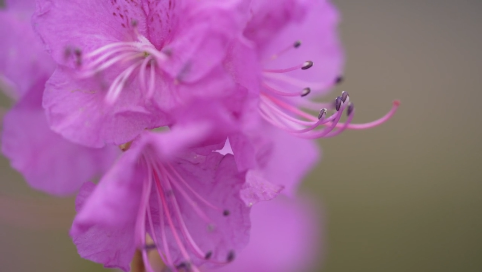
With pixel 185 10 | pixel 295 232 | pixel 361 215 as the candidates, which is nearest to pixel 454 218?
pixel 361 215

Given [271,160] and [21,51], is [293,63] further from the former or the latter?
[21,51]

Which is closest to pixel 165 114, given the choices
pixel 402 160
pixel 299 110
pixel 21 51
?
pixel 299 110

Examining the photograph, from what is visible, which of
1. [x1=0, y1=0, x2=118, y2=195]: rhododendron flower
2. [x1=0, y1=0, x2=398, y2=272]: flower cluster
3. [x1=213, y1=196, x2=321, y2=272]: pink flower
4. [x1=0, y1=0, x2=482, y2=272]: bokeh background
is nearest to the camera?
[x1=0, y1=0, x2=398, y2=272]: flower cluster

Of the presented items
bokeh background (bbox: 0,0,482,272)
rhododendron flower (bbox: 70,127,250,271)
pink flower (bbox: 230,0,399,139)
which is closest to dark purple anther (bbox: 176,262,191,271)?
rhododendron flower (bbox: 70,127,250,271)

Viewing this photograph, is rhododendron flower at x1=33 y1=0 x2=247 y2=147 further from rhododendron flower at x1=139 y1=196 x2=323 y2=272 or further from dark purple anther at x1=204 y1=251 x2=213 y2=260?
rhododendron flower at x1=139 y1=196 x2=323 y2=272

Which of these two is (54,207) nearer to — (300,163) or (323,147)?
(300,163)

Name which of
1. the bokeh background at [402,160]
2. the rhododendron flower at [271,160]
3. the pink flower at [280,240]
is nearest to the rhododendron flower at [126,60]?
the rhododendron flower at [271,160]

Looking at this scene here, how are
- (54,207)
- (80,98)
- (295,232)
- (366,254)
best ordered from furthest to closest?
(366,254)
(295,232)
(54,207)
(80,98)
